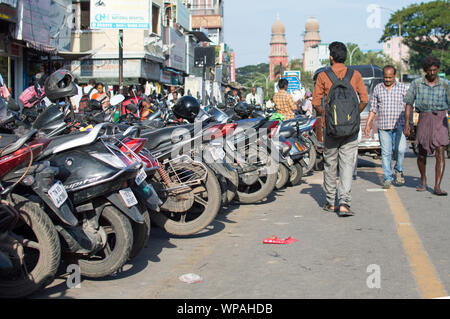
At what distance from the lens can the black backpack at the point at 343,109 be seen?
7.01m

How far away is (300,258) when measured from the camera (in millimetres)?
5117

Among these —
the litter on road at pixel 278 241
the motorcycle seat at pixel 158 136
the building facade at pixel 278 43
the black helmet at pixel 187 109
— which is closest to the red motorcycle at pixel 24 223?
the motorcycle seat at pixel 158 136

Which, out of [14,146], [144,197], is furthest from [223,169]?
[14,146]

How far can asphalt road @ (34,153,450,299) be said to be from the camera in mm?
4180

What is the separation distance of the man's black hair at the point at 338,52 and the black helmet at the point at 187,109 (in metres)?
1.82

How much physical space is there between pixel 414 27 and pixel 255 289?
69.8 meters

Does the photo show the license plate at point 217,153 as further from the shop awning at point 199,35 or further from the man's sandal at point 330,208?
the shop awning at point 199,35

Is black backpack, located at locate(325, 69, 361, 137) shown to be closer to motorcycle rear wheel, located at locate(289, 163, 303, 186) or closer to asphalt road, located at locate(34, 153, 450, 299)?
asphalt road, located at locate(34, 153, 450, 299)

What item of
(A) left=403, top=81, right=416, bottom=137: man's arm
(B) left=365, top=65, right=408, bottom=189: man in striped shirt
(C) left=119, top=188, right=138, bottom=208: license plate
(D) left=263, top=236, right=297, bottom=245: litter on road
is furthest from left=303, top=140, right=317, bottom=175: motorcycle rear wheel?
(C) left=119, top=188, right=138, bottom=208: license plate

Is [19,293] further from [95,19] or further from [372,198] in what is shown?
[95,19]

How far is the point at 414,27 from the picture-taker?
68.4 m

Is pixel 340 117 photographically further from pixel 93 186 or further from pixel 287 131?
pixel 93 186

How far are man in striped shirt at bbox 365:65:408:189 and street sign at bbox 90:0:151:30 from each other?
420 inches

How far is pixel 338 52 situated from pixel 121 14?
A: 12712 millimetres
